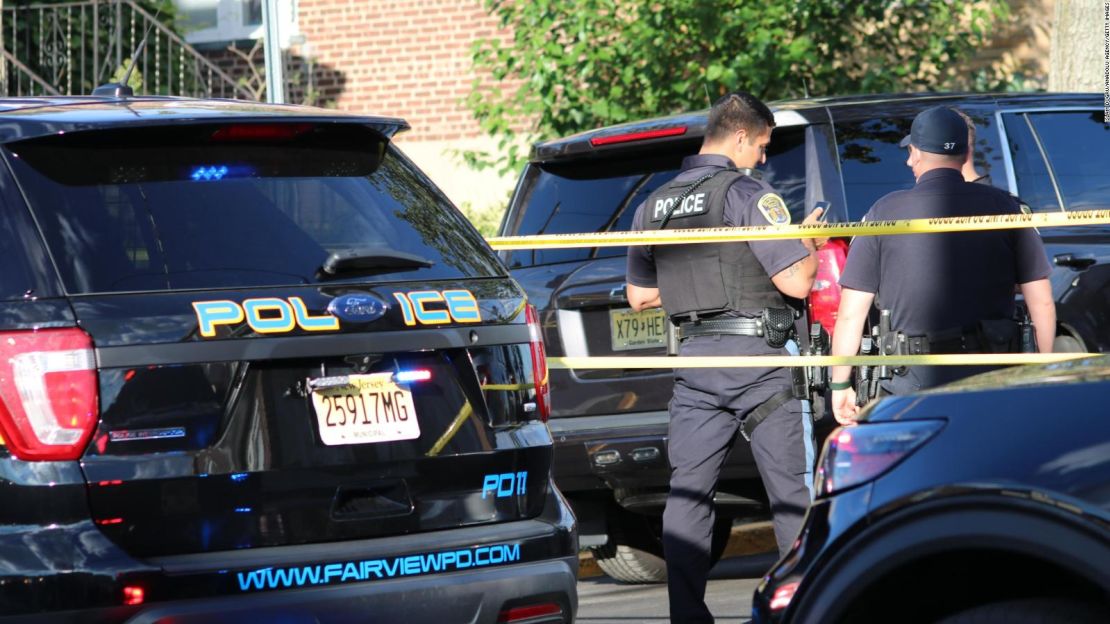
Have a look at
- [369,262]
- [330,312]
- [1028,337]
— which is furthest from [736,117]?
[330,312]

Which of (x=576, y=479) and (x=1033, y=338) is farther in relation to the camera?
(x=576, y=479)

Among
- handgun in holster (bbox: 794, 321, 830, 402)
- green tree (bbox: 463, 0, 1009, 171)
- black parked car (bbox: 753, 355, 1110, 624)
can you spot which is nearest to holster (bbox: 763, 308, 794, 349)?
handgun in holster (bbox: 794, 321, 830, 402)

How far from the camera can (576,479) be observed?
6.50m

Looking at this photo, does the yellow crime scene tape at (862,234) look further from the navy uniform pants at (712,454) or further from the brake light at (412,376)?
the brake light at (412,376)

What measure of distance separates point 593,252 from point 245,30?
1027cm

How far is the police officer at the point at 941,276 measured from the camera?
5.49 m

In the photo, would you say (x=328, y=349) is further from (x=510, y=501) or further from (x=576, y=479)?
(x=576, y=479)

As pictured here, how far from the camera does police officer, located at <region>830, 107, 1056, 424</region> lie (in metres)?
5.49

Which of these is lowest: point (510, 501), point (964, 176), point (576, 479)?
point (576, 479)

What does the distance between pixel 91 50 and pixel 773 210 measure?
36.2 feet

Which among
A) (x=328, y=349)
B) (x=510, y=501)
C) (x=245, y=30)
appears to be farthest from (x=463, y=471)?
(x=245, y=30)

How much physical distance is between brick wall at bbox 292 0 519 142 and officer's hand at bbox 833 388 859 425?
9657 mm

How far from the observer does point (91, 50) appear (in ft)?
49.3

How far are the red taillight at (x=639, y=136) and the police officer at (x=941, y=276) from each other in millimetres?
987
